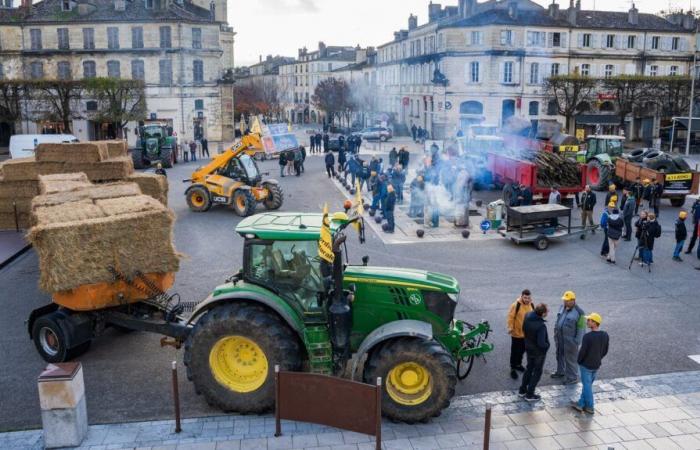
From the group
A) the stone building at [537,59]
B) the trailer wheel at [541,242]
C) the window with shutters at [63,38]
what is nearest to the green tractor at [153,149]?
the window with shutters at [63,38]

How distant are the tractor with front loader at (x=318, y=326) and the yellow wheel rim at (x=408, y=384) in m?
0.01

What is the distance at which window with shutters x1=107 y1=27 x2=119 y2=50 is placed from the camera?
48969 millimetres

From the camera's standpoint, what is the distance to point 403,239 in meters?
19.0

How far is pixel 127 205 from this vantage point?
11.0 meters

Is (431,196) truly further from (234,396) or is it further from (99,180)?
(234,396)

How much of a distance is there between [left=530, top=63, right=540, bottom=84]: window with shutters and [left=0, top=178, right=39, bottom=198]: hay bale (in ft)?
121

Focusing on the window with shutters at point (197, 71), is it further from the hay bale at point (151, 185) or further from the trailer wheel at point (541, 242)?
the trailer wheel at point (541, 242)

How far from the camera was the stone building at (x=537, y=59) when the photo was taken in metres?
45.2

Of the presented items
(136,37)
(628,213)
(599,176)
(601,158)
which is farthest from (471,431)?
(136,37)

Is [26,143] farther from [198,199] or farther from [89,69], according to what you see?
[89,69]

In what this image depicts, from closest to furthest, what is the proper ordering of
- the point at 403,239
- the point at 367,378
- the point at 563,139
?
the point at 367,378 → the point at 403,239 → the point at 563,139

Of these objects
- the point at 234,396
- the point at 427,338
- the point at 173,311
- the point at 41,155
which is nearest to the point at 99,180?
the point at 41,155

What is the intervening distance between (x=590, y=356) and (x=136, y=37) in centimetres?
4793

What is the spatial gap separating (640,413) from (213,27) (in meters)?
47.3
